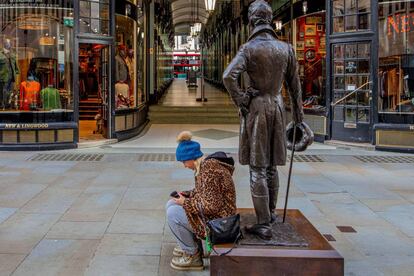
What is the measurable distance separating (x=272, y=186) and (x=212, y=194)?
68 cm

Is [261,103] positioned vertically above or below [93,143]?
above

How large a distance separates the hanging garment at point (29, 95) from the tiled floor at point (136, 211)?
4.59 ft

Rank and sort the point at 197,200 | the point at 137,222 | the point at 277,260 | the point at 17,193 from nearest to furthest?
1. the point at 277,260
2. the point at 197,200
3. the point at 137,222
4. the point at 17,193

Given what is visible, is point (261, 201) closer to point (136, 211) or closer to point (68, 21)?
point (136, 211)

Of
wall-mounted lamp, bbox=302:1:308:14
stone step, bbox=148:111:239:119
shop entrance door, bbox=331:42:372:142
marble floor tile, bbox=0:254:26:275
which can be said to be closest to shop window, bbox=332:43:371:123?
shop entrance door, bbox=331:42:372:142

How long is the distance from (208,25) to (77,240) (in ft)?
135

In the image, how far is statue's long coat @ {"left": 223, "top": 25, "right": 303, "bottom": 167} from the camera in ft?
14.0

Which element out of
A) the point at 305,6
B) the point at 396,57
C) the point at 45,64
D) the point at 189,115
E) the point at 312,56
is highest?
the point at 305,6

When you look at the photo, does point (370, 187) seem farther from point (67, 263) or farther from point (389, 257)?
point (67, 263)

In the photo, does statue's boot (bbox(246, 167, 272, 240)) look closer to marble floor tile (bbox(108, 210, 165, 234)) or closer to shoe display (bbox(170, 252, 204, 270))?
shoe display (bbox(170, 252, 204, 270))

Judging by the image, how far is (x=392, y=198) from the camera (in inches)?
283

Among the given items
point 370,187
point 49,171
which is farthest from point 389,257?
point 49,171

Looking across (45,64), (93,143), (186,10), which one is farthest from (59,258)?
(186,10)

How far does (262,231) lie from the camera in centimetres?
430
